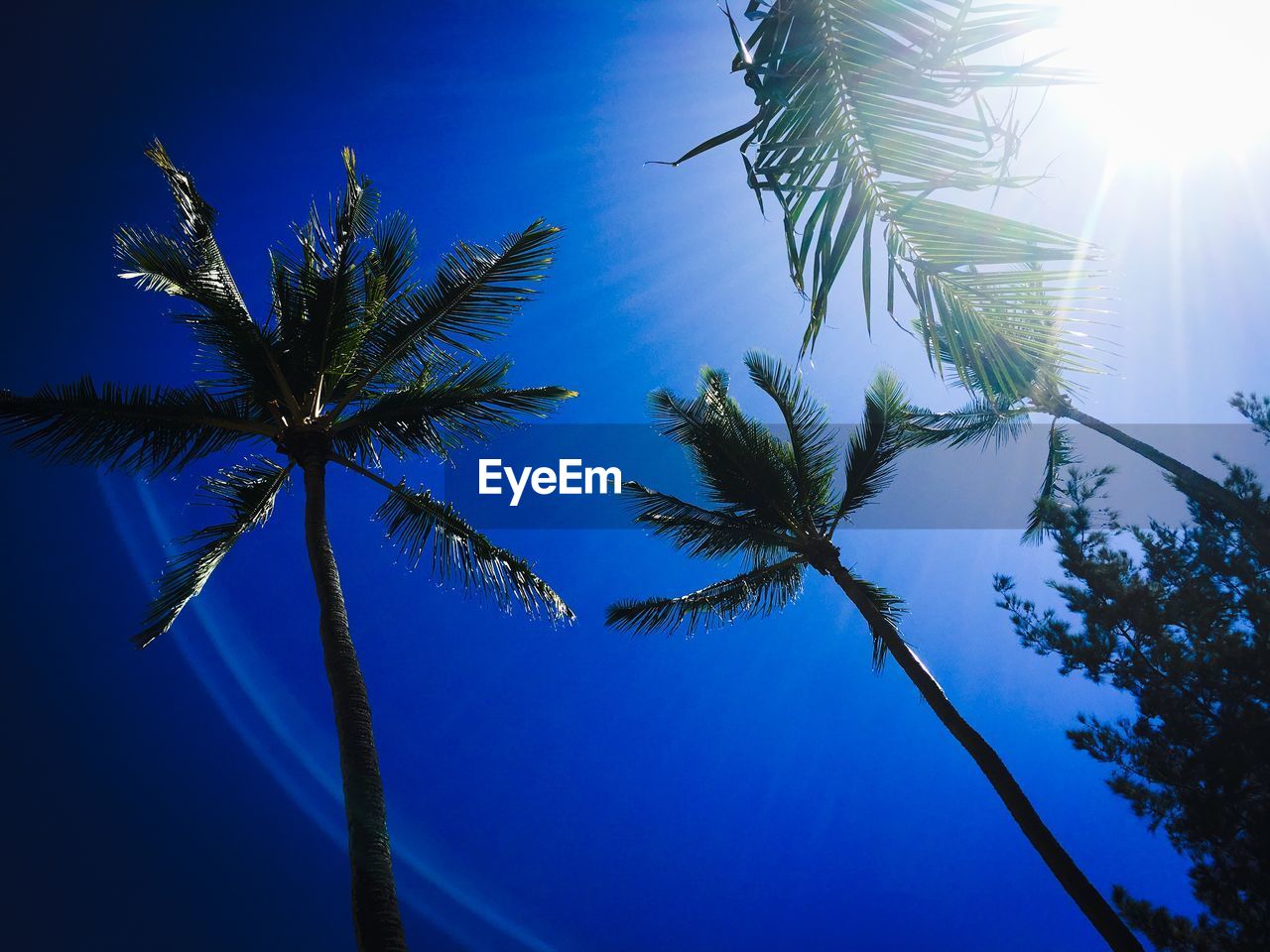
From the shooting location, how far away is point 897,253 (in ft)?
6.23

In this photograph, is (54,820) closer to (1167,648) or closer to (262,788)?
(262,788)

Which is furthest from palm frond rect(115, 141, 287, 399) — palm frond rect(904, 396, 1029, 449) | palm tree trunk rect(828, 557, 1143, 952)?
Answer: palm frond rect(904, 396, 1029, 449)

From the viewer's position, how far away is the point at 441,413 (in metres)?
8.61

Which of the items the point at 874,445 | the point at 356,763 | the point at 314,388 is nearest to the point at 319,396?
the point at 314,388

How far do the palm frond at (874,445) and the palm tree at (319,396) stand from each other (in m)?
5.44

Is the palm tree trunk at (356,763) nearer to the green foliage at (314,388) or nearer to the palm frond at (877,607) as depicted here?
the green foliage at (314,388)

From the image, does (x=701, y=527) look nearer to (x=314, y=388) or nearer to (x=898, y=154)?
(x=314, y=388)

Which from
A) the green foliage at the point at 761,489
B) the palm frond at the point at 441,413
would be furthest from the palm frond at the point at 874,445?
the palm frond at the point at 441,413

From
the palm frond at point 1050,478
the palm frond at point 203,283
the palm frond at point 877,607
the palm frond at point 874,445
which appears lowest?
the palm frond at point 203,283

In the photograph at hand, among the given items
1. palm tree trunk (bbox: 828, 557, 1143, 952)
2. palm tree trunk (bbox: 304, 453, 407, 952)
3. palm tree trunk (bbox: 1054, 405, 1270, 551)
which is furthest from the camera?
palm tree trunk (bbox: 1054, 405, 1270, 551)

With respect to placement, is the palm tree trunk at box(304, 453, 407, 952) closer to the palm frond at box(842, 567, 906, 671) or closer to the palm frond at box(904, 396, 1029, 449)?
the palm frond at box(842, 567, 906, 671)

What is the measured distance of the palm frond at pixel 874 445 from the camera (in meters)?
11.6

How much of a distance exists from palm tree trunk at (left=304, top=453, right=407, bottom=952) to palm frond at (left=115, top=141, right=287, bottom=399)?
4.35 ft

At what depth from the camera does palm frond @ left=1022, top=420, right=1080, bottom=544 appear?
12680mm
